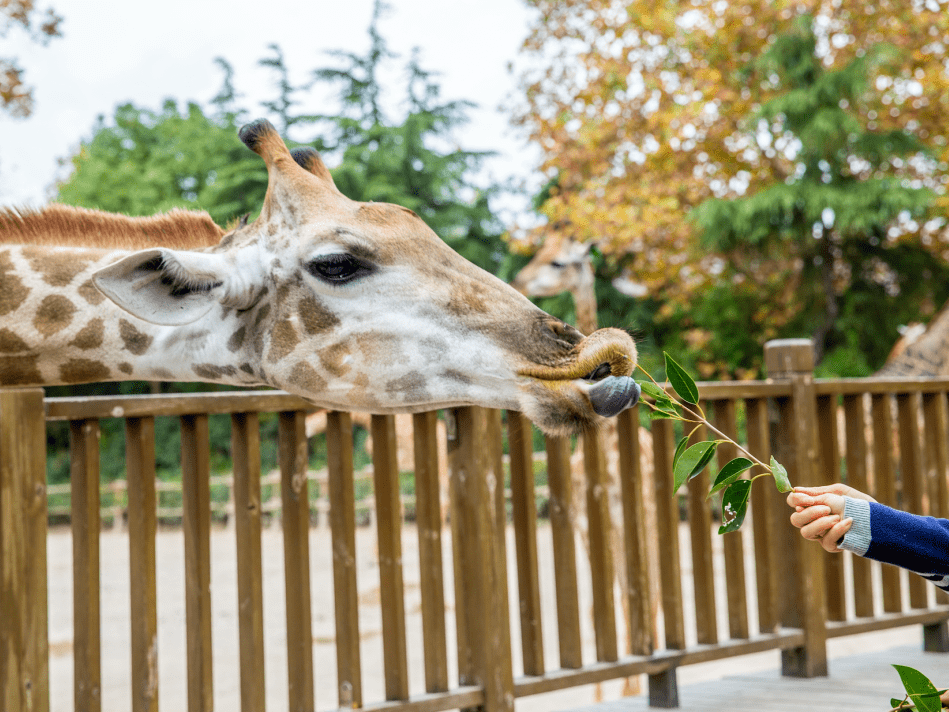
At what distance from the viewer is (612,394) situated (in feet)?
5.36

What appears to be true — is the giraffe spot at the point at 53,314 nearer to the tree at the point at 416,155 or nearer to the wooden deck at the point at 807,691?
the wooden deck at the point at 807,691

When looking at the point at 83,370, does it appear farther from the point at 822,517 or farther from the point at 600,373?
the point at 822,517

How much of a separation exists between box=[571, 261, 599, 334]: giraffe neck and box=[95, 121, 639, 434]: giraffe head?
15.4ft

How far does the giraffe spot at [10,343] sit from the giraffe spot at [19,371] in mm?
17

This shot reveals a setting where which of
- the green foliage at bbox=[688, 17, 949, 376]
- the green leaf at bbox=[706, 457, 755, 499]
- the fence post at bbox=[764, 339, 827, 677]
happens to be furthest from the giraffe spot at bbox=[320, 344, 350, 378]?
the green foliage at bbox=[688, 17, 949, 376]

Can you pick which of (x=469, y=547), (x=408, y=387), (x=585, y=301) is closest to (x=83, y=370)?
(x=408, y=387)

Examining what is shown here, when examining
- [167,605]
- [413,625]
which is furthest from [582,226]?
[167,605]

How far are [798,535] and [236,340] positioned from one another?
7.77 ft

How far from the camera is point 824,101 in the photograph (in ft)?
33.7

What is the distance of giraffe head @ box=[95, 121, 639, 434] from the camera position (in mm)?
1773

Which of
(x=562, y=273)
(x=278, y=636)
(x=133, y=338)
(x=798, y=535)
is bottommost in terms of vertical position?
(x=278, y=636)

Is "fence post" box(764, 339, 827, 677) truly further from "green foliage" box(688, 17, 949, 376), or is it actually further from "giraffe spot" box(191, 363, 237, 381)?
"green foliage" box(688, 17, 949, 376)

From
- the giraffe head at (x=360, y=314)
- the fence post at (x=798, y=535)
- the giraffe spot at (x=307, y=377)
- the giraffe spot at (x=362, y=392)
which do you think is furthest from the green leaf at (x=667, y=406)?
the fence post at (x=798, y=535)

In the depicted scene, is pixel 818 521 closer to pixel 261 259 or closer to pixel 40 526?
pixel 261 259
